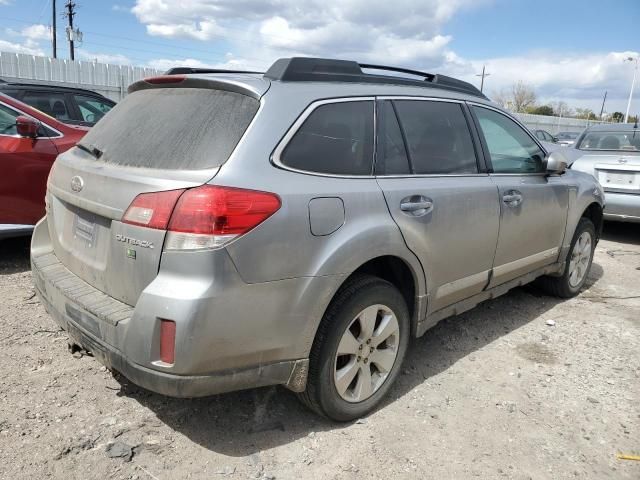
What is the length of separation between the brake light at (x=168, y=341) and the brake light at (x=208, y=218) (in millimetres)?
307

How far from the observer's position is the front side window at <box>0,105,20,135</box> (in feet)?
16.0

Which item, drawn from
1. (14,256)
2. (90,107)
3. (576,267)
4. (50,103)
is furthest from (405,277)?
(90,107)

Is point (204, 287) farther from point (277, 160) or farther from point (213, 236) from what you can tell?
point (277, 160)

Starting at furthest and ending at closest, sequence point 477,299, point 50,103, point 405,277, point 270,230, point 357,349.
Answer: point 50,103, point 477,299, point 405,277, point 357,349, point 270,230

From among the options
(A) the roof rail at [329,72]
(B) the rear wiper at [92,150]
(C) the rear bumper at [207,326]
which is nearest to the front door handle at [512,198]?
(A) the roof rail at [329,72]

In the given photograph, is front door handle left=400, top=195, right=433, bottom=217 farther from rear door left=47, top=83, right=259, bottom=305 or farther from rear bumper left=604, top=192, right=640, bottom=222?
rear bumper left=604, top=192, right=640, bottom=222

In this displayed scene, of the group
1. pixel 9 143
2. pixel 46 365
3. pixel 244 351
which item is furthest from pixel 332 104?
pixel 9 143

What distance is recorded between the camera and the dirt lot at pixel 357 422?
2.53 m

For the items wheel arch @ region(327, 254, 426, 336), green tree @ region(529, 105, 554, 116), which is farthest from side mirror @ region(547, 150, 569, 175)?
green tree @ region(529, 105, 554, 116)

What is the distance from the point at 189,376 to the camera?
2.23m

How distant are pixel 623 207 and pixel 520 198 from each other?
424cm

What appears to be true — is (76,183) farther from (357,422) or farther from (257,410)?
(357,422)

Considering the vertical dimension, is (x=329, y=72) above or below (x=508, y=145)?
above

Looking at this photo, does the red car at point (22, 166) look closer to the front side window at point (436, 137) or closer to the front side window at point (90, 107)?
the front side window at point (90, 107)
